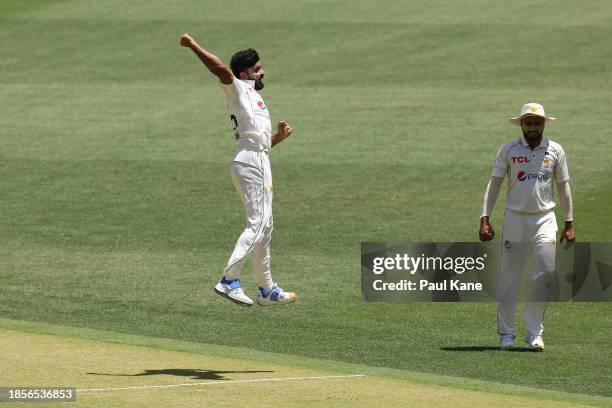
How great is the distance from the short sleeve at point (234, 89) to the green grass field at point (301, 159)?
102 inches

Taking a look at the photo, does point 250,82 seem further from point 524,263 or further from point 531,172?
point 524,263

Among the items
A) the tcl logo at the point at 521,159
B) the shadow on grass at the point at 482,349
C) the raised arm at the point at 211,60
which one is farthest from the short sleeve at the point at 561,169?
the raised arm at the point at 211,60

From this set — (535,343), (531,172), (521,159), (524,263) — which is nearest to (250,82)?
(521,159)

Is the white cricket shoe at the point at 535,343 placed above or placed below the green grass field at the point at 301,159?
below

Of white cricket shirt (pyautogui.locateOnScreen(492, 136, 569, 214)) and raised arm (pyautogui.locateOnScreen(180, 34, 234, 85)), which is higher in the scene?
raised arm (pyautogui.locateOnScreen(180, 34, 234, 85))

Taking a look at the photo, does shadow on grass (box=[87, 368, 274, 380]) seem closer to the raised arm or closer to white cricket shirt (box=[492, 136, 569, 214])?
the raised arm

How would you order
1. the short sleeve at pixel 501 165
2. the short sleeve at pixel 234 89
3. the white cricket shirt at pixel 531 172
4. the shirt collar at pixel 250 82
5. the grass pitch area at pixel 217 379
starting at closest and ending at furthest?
the grass pitch area at pixel 217 379
the short sleeve at pixel 234 89
the shirt collar at pixel 250 82
the white cricket shirt at pixel 531 172
the short sleeve at pixel 501 165

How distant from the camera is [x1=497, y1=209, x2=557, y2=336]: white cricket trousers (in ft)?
41.9

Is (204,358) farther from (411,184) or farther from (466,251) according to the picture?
(411,184)

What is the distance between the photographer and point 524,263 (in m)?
13.0

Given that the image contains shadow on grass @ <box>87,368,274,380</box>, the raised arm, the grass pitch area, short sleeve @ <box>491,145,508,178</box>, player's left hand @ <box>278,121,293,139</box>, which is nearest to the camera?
the grass pitch area

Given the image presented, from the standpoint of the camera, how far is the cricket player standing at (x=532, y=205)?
1270 centimetres

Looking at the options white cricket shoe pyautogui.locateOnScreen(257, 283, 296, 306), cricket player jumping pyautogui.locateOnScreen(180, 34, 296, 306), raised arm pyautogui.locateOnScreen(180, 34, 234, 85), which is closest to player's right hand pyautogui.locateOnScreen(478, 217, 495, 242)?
white cricket shoe pyautogui.locateOnScreen(257, 283, 296, 306)

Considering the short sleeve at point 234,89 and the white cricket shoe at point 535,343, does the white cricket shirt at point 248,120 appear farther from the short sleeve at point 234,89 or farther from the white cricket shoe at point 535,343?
the white cricket shoe at point 535,343
